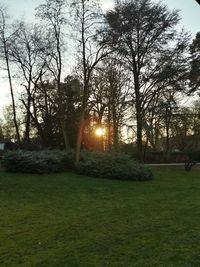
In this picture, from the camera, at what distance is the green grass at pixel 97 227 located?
6.62 m

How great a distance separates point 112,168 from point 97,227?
1338cm

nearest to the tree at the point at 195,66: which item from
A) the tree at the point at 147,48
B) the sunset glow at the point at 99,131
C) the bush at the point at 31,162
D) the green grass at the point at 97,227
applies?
the tree at the point at 147,48

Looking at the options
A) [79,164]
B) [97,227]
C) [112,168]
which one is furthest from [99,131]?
[97,227]

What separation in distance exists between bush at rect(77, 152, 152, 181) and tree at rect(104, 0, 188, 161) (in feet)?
31.6

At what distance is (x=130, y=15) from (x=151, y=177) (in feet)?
43.3

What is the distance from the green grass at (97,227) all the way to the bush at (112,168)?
5.33 m

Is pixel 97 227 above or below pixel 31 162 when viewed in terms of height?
below

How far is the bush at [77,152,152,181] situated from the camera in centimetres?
2222

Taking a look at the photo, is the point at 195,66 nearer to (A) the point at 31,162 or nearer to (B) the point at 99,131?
(B) the point at 99,131

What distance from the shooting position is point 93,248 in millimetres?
7266

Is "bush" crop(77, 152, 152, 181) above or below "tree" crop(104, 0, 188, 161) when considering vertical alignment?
below

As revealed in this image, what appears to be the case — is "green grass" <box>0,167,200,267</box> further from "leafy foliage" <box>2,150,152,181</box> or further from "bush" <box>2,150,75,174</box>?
"leafy foliage" <box>2,150,152,181</box>

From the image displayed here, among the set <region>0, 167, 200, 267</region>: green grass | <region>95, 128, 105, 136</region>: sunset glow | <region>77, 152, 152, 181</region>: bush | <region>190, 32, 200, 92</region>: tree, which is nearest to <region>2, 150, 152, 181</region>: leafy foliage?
<region>77, 152, 152, 181</region>: bush

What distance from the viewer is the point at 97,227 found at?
916 centimetres
